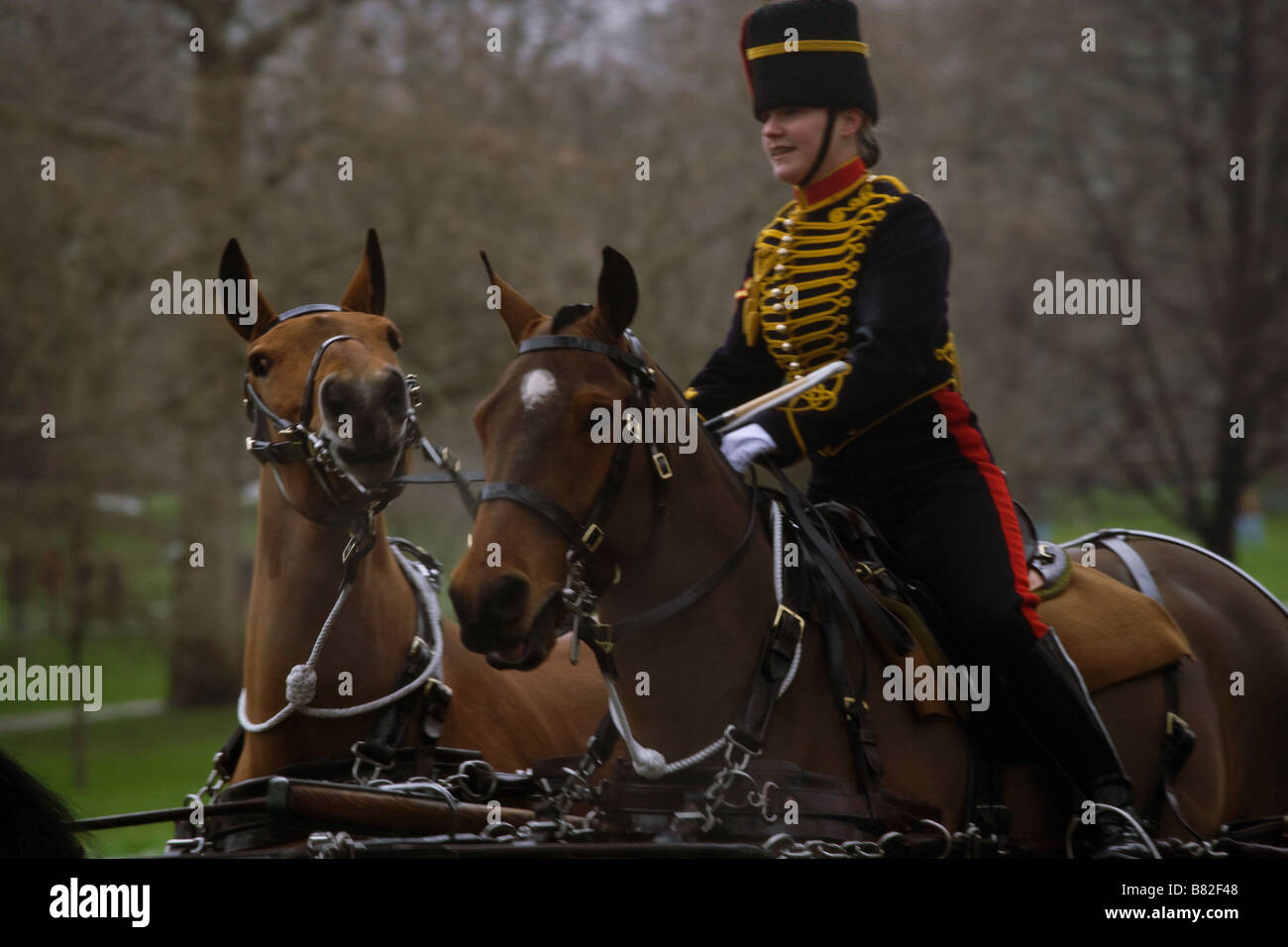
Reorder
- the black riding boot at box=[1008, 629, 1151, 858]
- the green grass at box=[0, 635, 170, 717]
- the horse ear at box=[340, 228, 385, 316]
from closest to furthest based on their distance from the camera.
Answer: the black riding boot at box=[1008, 629, 1151, 858], the horse ear at box=[340, 228, 385, 316], the green grass at box=[0, 635, 170, 717]

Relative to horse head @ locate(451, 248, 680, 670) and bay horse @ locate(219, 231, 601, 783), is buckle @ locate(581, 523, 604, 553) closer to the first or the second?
horse head @ locate(451, 248, 680, 670)

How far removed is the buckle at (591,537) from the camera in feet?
9.87

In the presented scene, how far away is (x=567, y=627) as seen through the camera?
3.06 metres

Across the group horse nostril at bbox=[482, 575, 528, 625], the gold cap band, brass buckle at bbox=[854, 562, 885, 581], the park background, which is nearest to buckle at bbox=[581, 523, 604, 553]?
horse nostril at bbox=[482, 575, 528, 625]

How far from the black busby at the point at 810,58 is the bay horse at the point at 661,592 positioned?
0.90 metres

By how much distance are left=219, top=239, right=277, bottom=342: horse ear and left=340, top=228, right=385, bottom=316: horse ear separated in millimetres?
244

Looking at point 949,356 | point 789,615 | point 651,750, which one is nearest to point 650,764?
point 651,750

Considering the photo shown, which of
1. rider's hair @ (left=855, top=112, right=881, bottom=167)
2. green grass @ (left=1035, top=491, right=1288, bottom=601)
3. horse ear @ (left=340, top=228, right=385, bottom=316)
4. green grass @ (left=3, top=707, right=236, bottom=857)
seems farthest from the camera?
green grass @ (left=1035, top=491, right=1288, bottom=601)

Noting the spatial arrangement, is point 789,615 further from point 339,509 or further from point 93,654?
point 93,654

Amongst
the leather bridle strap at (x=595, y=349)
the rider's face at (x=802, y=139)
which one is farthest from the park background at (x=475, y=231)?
the leather bridle strap at (x=595, y=349)

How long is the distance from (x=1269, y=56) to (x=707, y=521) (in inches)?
368

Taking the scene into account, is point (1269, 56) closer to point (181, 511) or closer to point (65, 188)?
point (65, 188)

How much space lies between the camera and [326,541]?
12.7ft

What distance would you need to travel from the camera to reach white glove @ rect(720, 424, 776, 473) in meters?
3.39
